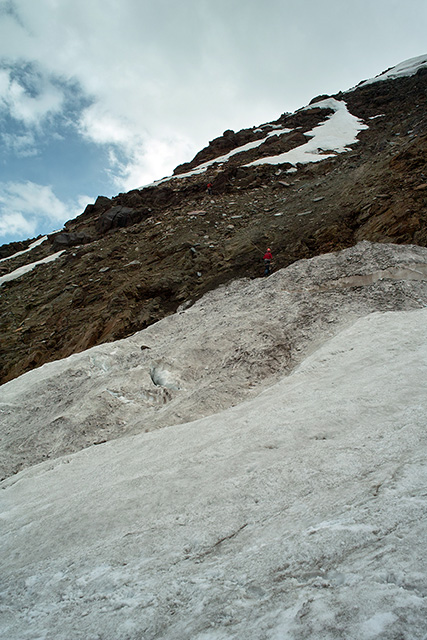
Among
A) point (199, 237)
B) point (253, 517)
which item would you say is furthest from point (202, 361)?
point (199, 237)

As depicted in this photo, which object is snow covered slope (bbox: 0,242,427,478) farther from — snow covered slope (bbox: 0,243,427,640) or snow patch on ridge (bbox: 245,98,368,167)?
snow patch on ridge (bbox: 245,98,368,167)

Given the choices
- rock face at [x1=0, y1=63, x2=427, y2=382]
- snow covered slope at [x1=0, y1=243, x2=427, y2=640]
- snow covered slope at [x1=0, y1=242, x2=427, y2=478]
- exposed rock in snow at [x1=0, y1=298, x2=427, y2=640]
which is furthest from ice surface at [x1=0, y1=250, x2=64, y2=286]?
exposed rock in snow at [x1=0, y1=298, x2=427, y2=640]

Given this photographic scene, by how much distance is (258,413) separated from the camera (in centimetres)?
443

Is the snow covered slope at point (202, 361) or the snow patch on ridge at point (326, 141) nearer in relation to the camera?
the snow covered slope at point (202, 361)

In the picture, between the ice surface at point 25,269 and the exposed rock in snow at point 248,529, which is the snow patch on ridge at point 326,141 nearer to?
the ice surface at point 25,269

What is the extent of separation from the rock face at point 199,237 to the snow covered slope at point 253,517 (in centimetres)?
667

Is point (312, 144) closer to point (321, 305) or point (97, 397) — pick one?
point (321, 305)

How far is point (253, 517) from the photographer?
2625 mm

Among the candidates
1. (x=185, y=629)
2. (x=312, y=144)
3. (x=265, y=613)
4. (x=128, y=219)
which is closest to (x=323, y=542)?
(x=265, y=613)

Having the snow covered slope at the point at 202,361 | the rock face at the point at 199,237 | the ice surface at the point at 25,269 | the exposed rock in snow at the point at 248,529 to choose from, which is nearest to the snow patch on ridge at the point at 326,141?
the rock face at the point at 199,237

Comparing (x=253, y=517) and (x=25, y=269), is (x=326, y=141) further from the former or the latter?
(x=253, y=517)

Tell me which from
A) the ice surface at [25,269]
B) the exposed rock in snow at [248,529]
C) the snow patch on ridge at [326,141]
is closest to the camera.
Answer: the exposed rock in snow at [248,529]

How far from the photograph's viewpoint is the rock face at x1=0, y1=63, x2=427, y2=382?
12.1 meters

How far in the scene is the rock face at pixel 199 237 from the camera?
1214 centimetres
